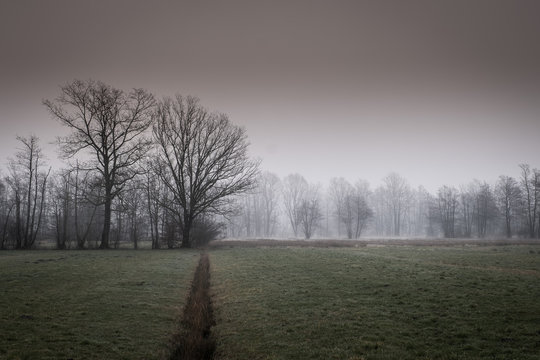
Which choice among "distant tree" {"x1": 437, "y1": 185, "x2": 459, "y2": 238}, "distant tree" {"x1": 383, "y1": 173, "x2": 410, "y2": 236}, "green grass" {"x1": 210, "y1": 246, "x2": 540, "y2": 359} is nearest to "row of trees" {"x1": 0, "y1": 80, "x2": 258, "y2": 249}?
"green grass" {"x1": 210, "y1": 246, "x2": 540, "y2": 359}

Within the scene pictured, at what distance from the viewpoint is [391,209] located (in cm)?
11231

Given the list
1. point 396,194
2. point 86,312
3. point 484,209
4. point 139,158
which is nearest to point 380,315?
point 86,312

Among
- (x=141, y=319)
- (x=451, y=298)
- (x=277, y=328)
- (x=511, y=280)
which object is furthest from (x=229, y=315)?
(x=511, y=280)

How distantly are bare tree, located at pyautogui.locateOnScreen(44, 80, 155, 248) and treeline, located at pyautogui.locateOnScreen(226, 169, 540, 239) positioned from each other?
3029 cm

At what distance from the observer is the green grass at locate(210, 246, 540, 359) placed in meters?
7.68

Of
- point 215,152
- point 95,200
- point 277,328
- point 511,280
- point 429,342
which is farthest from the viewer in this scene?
point 215,152

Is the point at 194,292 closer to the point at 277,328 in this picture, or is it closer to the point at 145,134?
the point at 277,328

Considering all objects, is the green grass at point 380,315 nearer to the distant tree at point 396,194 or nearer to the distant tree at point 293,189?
the distant tree at point 293,189

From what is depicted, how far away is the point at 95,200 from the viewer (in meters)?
37.0

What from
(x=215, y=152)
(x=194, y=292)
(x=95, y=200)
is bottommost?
(x=194, y=292)

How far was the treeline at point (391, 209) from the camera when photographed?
7156 cm

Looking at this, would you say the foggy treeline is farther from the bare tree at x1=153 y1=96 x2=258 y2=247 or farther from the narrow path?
the narrow path

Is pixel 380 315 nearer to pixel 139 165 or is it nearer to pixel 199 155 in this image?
pixel 199 155

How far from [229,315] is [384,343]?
5.98 m
